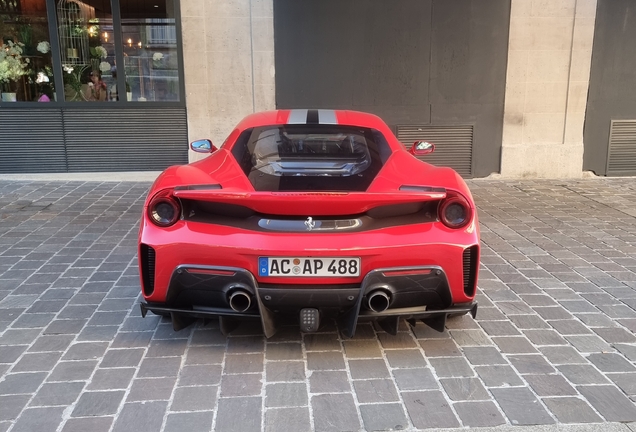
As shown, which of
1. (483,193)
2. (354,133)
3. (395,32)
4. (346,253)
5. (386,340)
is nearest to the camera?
(346,253)

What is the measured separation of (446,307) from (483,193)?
525 cm

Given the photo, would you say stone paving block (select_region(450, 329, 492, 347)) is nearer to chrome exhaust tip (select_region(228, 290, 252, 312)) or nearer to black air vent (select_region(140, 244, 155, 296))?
chrome exhaust tip (select_region(228, 290, 252, 312))

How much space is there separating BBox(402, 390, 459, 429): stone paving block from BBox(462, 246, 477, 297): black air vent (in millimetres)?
639

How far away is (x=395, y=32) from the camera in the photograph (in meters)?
8.72

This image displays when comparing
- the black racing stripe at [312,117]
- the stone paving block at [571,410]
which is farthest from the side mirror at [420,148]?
the stone paving block at [571,410]

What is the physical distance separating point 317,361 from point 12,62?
8206 millimetres

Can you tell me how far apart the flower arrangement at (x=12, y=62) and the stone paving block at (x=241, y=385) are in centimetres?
794

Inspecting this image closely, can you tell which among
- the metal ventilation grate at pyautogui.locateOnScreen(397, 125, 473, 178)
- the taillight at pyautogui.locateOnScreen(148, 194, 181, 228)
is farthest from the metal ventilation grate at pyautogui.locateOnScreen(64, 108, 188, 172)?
the taillight at pyautogui.locateOnScreen(148, 194, 181, 228)

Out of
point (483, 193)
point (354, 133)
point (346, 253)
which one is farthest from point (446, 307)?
point (483, 193)

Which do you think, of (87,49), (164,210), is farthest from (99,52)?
(164,210)

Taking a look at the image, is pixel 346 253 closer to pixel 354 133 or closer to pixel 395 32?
pixel 354 133

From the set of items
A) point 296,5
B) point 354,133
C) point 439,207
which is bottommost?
point 439,207

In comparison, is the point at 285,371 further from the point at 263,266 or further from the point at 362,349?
the point at 263,266

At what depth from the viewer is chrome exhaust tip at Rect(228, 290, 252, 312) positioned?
3070 mm
